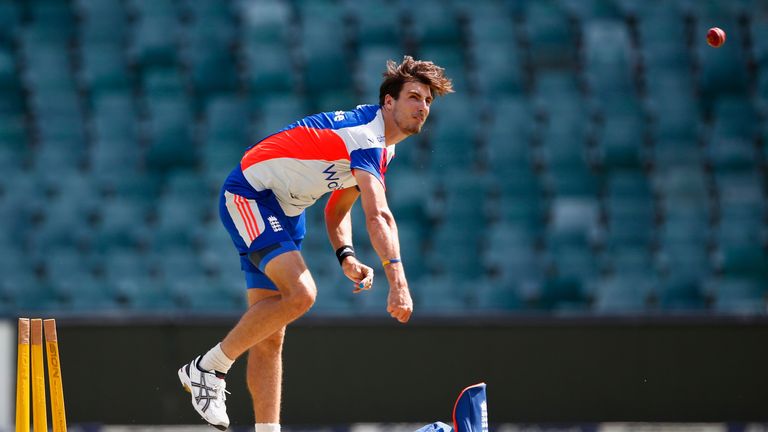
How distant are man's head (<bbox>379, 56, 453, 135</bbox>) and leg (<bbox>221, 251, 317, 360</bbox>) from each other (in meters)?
0.96

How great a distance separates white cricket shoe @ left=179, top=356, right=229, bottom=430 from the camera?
6016mm

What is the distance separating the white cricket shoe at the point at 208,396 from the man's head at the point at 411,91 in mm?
1736

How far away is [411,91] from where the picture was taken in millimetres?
6117

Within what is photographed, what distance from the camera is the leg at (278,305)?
5914 mm

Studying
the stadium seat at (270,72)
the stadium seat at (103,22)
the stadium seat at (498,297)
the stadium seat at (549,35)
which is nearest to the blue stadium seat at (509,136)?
the stadium seat at (549,35)

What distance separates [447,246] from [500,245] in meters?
0.55

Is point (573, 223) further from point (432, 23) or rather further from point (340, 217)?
point (340, 217)

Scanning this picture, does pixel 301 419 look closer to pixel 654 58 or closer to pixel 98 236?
pixel 98 236

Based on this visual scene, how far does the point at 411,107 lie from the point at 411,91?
9 cm

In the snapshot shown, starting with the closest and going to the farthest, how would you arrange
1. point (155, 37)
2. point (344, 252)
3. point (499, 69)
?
point (344, 252) < point (499, 69) < point (155, 37)

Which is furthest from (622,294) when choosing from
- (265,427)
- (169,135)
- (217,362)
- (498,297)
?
(217,362)

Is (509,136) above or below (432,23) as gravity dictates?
below

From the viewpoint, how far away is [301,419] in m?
8.92

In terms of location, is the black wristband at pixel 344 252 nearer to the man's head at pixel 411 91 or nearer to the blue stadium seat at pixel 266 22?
the man's head at pixel 411 91
